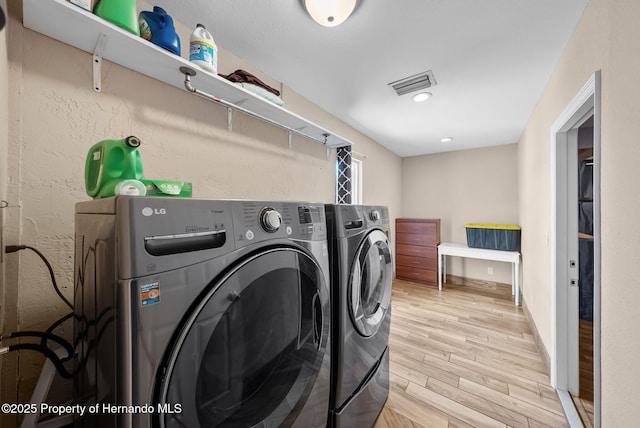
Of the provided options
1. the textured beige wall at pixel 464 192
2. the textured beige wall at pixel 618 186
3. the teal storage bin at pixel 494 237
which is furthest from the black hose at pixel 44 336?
the textured beige wall at pixel 464 192

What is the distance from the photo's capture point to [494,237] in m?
3.43

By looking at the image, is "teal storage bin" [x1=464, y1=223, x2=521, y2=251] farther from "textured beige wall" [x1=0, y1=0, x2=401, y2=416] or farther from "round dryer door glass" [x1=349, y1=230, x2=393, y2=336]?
"textured beige wall" [x1=0, y1=0, x2=401, y2=416]

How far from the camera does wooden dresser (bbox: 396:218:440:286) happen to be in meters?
3.81

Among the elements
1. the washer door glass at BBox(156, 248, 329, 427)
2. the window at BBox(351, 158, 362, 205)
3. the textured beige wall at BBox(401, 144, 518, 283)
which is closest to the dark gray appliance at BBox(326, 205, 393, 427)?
the washer door glass at BBox(156, 248, 329, 427)

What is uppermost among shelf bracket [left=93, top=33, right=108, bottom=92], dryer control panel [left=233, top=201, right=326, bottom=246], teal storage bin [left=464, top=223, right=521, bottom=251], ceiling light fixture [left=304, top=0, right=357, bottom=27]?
ceiling light fixture [left=304, top=0, right=357, bottom=27]

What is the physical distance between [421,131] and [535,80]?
1278 millimetres

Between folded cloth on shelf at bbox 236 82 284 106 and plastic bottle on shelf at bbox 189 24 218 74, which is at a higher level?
plastic bottle on shelf at bbox 189 24 218 74

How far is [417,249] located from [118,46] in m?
4.07

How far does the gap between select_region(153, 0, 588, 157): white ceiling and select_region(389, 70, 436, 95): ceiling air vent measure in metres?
0.05

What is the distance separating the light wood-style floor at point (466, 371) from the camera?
4.65 feet

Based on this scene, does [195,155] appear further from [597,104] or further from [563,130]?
[563,130]

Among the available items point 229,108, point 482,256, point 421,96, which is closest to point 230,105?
point 229,108

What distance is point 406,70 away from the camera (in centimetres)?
174

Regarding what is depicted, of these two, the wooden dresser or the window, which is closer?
the window
